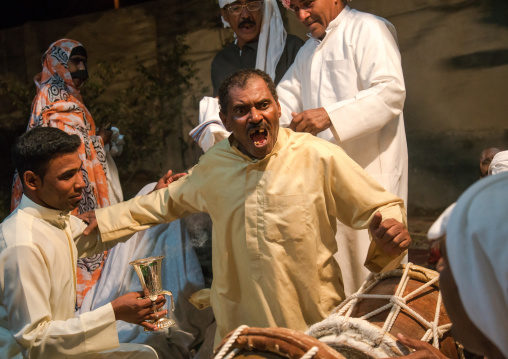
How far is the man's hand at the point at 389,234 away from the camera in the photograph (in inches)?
107

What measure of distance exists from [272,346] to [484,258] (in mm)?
875

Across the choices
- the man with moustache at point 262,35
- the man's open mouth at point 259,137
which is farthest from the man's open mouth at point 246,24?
the man's open mouth at point 259,137

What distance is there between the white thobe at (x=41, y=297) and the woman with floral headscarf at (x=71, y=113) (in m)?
2.31

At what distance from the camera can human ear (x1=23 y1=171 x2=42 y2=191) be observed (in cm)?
313

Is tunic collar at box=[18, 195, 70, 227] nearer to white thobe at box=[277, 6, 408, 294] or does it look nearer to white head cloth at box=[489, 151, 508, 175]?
white thobe at box=[277, 6, 408, 294]

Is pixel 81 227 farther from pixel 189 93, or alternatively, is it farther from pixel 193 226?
pixel 189 93

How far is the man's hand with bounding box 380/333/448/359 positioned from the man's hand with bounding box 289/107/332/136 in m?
1.55

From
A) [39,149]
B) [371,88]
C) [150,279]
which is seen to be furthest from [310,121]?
[39,149]

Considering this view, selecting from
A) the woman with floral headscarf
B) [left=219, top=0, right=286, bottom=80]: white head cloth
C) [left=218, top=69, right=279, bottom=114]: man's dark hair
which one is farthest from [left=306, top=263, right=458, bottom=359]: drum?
the woman with floral headscarf

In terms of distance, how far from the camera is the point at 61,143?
10.4 ft

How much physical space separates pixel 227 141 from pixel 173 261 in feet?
5.09

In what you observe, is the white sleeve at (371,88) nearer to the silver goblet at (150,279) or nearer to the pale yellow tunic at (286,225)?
the pale yellow tunic at (286,225)

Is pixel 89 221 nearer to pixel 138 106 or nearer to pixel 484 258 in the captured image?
pixel 484 258

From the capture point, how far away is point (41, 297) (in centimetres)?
295
